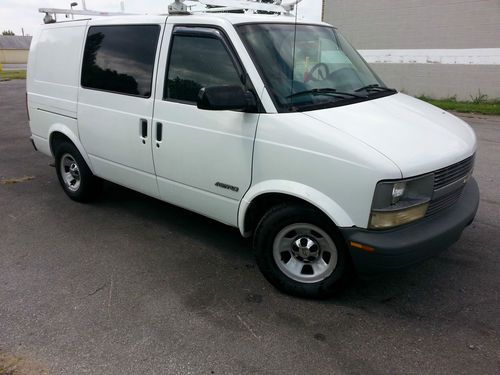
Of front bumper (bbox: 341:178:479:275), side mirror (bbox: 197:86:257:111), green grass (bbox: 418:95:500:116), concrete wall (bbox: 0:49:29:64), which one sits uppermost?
side mirror (bbox: 197:86:257:111)

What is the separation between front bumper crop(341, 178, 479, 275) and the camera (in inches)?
109

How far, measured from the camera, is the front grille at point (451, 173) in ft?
9.58

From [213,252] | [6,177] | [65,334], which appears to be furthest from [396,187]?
[6,177]

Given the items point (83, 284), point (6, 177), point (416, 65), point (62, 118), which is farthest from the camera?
point (416, 65)

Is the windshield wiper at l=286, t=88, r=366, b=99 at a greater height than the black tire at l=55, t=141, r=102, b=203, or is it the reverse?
the windshield wiper at l=286, t=88, r=366, b=99

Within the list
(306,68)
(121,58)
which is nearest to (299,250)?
(306,68)

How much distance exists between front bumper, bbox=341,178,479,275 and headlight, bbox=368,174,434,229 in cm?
7

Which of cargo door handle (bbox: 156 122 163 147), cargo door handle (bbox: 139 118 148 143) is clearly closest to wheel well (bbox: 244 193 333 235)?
cargo door handle (bbox: 156 122 163 147)

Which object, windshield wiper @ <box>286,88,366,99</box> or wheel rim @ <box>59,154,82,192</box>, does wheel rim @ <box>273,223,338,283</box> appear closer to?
windshield wiper @ <box>286,88,366,99</box>

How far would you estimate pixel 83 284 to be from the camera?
351cm

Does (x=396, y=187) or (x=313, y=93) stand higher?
(x=313, y=93)

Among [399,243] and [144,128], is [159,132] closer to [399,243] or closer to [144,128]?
[144,128]

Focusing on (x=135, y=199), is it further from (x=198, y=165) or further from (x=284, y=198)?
(x=284, y=198)

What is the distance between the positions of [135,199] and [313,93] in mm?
3056
